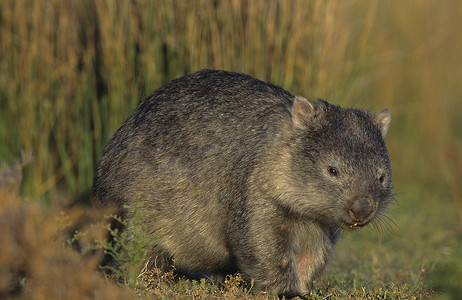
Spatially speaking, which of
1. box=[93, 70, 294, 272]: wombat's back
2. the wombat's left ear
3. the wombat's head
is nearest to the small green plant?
box=[93, 70, 294, 272]: wombat's back

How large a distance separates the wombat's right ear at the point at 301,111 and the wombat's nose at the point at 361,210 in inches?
28.8

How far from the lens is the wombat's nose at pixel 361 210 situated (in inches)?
182

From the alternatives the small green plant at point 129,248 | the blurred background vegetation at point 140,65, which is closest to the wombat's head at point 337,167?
the small green plant at point 129,248

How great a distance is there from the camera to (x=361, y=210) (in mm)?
4617

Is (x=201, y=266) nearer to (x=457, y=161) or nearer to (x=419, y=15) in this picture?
(x=457, y=161)

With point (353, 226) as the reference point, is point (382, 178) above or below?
above

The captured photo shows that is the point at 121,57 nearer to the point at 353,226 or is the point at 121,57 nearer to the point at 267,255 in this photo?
the point at 267,255

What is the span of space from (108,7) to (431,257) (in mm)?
4032

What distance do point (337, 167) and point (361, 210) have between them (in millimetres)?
341

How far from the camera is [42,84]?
8.06 m

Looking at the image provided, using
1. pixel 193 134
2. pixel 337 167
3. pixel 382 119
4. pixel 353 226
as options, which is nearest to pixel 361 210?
pixel 353 226

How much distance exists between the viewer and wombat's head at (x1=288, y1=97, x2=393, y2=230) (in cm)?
472

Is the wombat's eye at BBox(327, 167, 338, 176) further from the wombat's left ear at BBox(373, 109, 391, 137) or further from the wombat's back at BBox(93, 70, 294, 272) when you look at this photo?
the wombat's left ear at BBox(373, 109, 391, 137)

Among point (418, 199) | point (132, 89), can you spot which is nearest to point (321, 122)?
point (132, 89)
